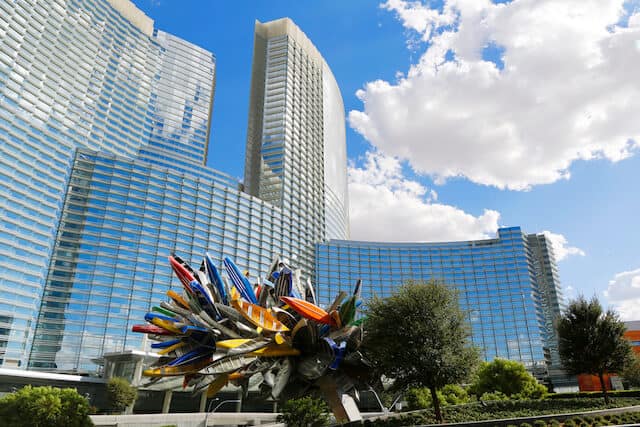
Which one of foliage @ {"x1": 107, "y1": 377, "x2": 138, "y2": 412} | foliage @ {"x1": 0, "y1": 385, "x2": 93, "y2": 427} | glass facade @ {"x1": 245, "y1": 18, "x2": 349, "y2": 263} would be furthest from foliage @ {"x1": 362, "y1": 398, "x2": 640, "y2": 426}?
glass facade @ {"x1": 245, "y1": 18, "x2": 349, "y2": 263}

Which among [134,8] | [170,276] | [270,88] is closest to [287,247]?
[170,276]

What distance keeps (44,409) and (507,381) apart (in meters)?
46.8

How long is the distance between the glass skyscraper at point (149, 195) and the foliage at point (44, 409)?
5443 cm

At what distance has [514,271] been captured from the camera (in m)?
118

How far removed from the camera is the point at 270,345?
23.3 meters

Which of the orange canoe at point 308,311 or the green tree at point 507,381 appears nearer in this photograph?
the orange canoe at point 308,311

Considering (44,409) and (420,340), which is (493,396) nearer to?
(420,340)

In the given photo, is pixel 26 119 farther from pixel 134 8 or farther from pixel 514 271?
pixel 514 271

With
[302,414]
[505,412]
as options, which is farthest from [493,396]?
[302,414]

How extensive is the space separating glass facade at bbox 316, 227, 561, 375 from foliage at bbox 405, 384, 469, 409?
56.4 meters

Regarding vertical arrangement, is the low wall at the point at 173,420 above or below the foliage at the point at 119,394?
below

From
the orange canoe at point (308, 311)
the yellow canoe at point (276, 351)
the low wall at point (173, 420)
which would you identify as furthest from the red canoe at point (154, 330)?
the low wall at point (173, 420)

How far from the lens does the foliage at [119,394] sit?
53.1 m

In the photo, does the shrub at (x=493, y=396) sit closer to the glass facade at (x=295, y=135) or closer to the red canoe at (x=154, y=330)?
the red canoe at (x=154, y=330)
